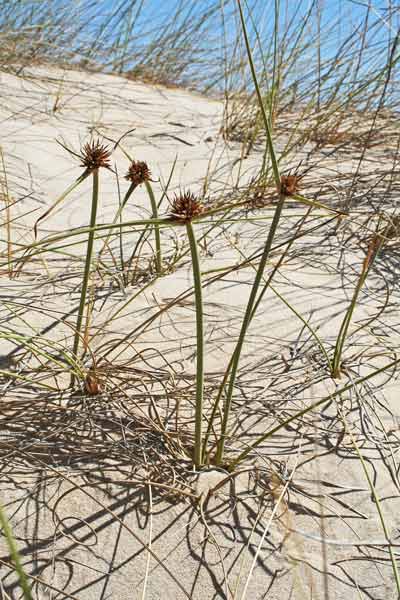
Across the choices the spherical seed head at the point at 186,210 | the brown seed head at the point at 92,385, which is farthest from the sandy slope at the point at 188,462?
the spherical seed head at the point at 186,210

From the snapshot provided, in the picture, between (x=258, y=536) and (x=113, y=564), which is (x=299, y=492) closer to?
(x=258, y=536)

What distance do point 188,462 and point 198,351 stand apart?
20 centimetres

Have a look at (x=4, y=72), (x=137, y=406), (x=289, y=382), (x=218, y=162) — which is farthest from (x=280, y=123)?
(x=137, y=406)

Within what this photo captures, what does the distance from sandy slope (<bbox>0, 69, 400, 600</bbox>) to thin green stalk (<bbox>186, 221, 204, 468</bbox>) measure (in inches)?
1.8

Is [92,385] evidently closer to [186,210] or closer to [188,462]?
[188,462]

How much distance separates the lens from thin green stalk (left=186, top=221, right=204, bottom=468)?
0.70 metres

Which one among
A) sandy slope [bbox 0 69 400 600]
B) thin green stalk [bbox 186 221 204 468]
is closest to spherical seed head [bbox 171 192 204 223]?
thin green stalk [bbox 186 221 204 468]

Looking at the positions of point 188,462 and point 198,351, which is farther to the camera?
point 188,462

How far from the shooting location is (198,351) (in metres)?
0.78

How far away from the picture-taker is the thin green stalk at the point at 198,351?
27.5 inches

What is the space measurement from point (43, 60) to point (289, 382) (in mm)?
2983

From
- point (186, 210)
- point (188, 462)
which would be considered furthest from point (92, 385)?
point (186, 210)

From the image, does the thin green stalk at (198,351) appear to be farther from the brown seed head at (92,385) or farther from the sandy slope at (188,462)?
the brown seed head at (92,385)

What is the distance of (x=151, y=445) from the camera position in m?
0.91
